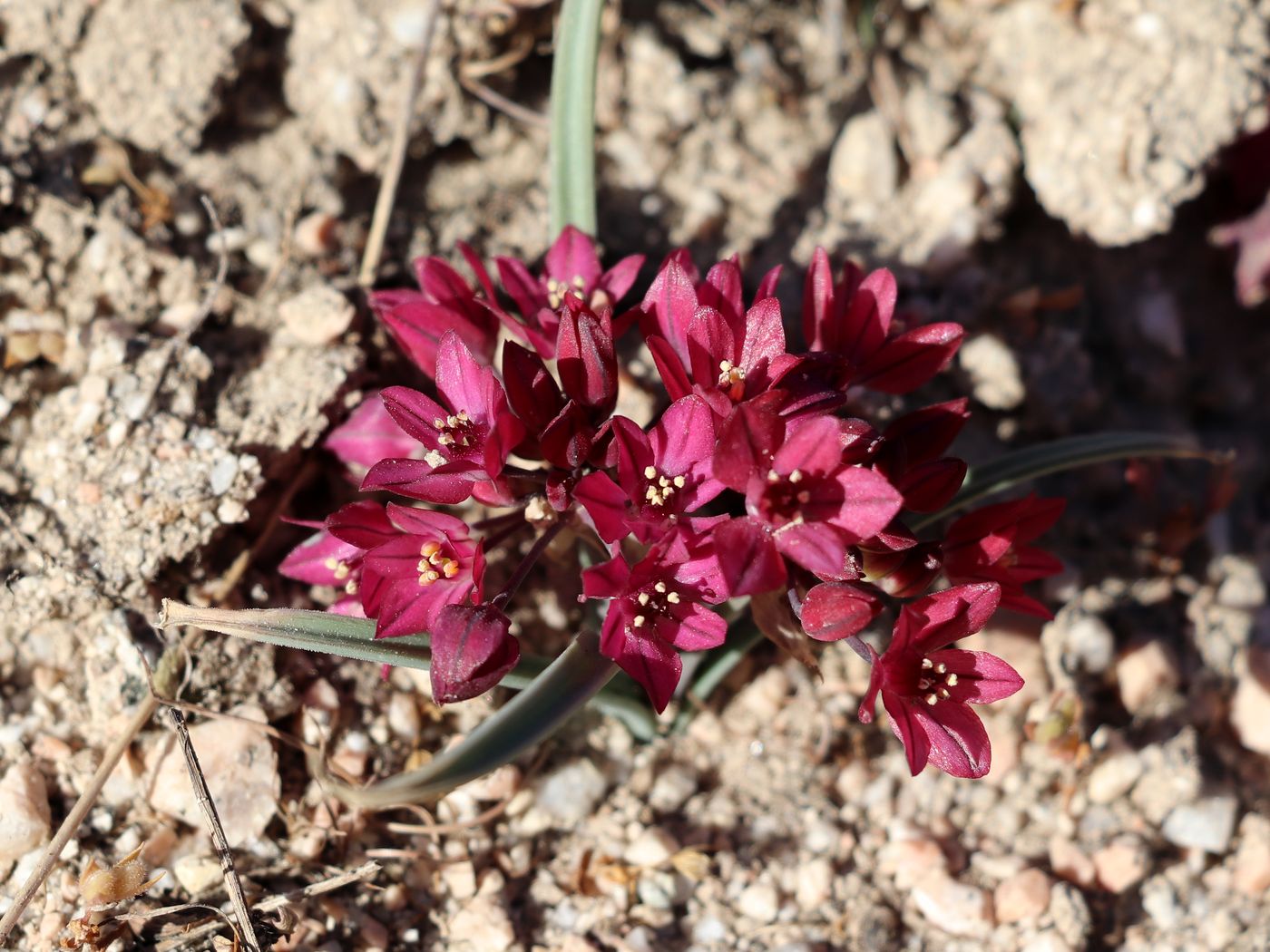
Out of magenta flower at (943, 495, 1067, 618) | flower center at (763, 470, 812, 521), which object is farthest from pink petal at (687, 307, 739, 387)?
magenta flower at (943, 495, 1067, 618)

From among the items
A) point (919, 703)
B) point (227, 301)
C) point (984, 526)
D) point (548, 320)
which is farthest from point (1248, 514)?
point (227, 301)

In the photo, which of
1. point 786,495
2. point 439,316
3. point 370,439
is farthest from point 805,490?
point 370,439

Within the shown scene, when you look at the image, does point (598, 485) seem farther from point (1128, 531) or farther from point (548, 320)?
point (1128, 531)

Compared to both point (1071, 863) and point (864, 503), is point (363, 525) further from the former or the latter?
point (1071, 863)

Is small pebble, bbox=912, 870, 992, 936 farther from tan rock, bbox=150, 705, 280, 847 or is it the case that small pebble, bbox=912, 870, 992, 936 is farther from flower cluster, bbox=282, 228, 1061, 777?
tan rock, bbox=150, 705, 280, 847

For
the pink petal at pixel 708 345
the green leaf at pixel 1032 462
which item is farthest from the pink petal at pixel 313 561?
the green leaf at pixel 1032 462
